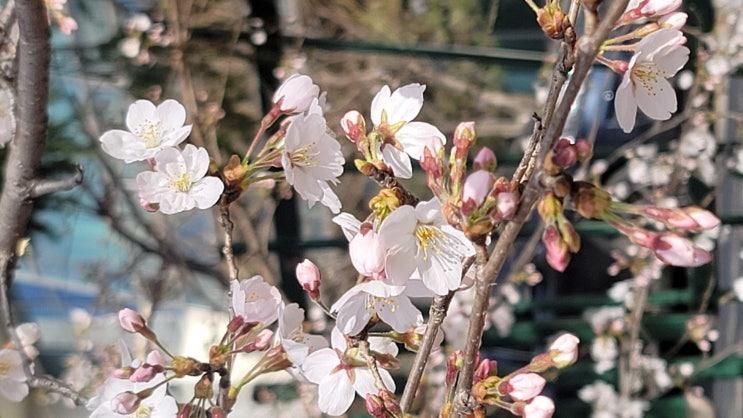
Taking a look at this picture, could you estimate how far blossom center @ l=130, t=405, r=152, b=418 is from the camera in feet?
1.78

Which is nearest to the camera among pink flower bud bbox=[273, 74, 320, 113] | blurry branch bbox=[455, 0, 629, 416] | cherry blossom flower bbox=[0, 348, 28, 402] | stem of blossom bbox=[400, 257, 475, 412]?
blurry branch bbox=[455, 0, 629, 416]

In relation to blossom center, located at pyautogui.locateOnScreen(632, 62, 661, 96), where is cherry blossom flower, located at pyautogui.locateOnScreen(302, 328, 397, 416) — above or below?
below

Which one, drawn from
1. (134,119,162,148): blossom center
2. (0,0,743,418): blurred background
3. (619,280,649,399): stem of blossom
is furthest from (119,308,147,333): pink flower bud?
(619,280,649,399): stem of blossom

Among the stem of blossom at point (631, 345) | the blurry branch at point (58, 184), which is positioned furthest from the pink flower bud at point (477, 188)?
the stem of blossom at point (631, 345)

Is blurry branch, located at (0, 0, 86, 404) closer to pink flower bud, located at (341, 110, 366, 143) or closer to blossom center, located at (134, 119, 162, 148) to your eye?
blossom center, located at (134, 119, 162, 148)

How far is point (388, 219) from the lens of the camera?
43cm

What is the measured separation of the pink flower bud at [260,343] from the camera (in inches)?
21.5

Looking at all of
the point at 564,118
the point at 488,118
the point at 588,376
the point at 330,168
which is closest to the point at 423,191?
the point at 488,118

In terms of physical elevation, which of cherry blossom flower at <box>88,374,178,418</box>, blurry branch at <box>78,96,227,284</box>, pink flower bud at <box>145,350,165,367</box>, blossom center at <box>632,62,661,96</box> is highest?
blossom center at <box>632,62,661,96</box>

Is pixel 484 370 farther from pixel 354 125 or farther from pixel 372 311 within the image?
pixel 354 125

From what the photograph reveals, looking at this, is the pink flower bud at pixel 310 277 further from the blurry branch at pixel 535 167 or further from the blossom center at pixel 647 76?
the blossom center at pixel 647 76

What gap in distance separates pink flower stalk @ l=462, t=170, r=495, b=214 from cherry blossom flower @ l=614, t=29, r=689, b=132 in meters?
0.13

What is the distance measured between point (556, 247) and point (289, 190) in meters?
1.25

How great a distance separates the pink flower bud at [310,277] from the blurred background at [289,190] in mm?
651
